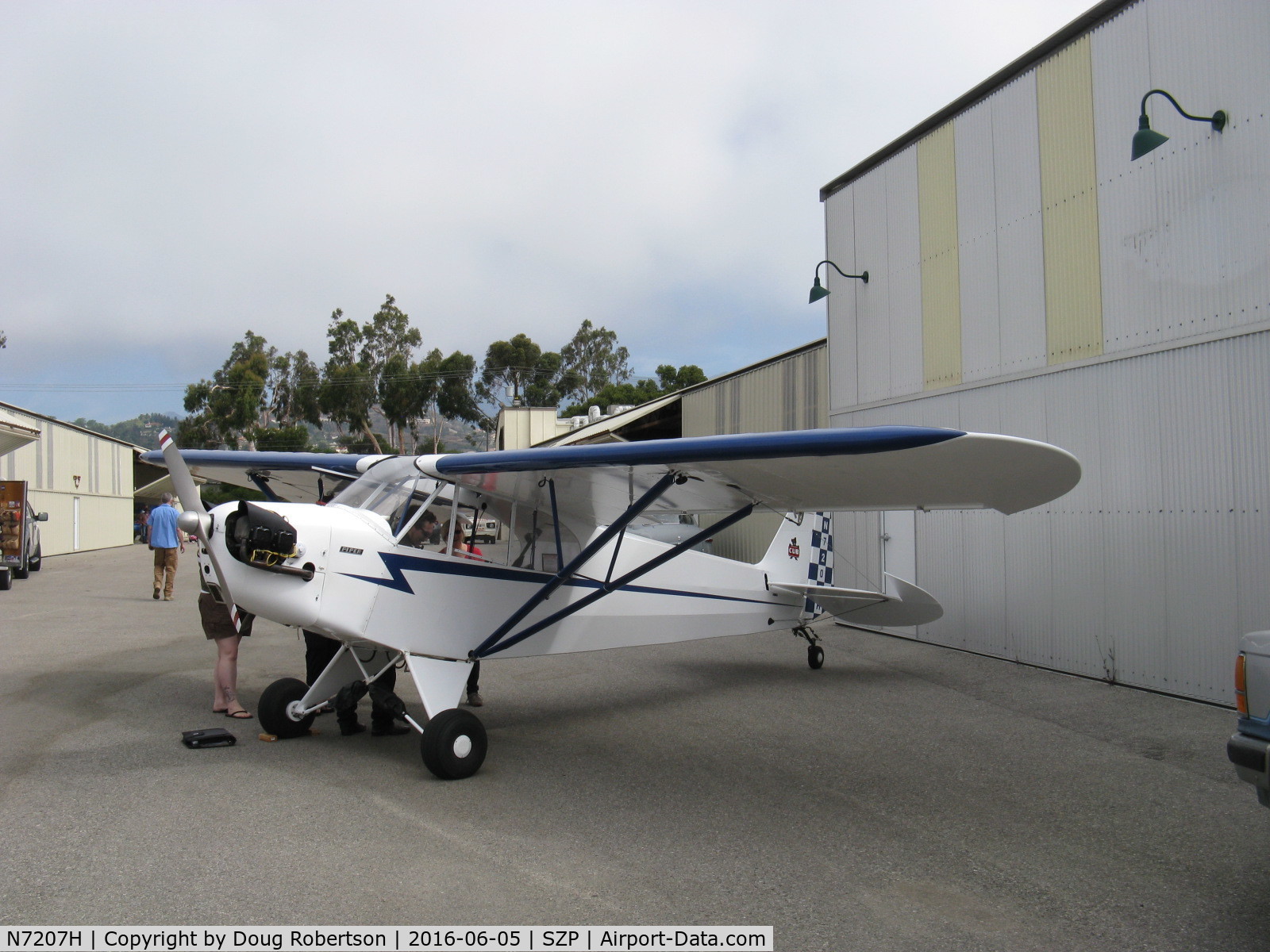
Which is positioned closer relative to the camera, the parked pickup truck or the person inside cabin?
the parked pickup truck

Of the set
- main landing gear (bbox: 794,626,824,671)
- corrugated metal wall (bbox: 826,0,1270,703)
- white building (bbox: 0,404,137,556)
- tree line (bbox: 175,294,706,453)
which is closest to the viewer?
corrugated metal wall (bbox: 826,0,1270,703)

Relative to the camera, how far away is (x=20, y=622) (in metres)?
11.9

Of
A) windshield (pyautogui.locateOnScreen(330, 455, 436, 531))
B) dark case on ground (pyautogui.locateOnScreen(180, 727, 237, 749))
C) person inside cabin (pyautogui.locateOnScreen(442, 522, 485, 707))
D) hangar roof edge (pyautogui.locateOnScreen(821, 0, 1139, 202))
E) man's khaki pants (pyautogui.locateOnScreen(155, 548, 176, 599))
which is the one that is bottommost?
dark case on ground (pyautogui.locateOnScreen(180, 727, 237, 749))

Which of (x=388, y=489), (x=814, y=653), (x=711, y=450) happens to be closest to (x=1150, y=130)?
(x=711, y=450)

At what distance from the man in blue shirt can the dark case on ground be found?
856 cm

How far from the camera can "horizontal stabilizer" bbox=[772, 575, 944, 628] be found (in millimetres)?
8602

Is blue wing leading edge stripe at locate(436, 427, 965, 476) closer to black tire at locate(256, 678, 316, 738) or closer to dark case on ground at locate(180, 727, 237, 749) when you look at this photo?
black tire at locate(256, 678, 316, 738)

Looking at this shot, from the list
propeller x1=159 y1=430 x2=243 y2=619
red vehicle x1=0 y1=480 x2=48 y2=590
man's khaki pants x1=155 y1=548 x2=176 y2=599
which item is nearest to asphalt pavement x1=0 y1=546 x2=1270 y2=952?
propeller x1=159 y1=430 x2=243 y2=619

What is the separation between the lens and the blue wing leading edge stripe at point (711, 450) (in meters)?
3.91

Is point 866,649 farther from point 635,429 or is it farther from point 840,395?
point 635,429

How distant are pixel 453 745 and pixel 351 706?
1.23 metres

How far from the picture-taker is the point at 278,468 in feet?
26.1

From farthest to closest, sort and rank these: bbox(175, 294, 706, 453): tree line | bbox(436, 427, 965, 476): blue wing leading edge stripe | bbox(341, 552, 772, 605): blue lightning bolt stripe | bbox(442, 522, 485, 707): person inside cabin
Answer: bbox(175, 294, 706, 453): tree line, bbox(442, 522, 485, 707): person inside cabin, bbox(341, 552, 772, 605): blue lightning bolt stripe, bbox(436, 427, 965, 476): blue wing leading edge stripe

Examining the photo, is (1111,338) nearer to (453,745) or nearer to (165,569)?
(453,745)
